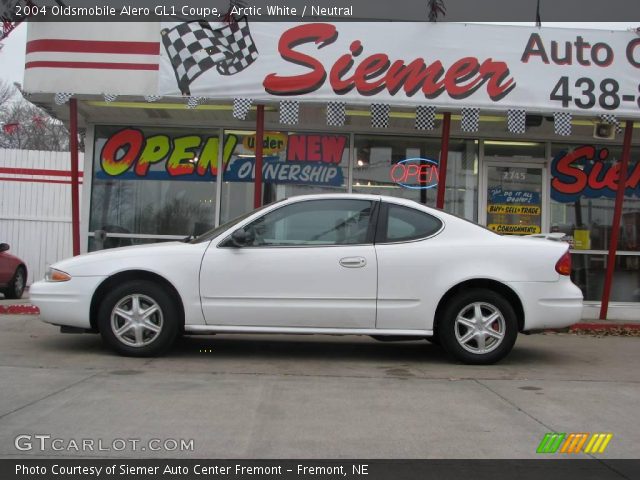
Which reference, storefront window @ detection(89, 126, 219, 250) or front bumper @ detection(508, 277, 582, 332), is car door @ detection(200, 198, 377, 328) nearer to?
front bumper @ detection(508, 277, 582, 332)

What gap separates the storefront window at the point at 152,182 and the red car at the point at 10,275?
122 inches

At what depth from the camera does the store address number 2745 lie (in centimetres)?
870

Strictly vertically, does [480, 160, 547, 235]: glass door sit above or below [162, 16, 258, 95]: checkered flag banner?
below

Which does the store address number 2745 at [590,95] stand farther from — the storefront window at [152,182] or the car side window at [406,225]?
the storefront window at [152,182]

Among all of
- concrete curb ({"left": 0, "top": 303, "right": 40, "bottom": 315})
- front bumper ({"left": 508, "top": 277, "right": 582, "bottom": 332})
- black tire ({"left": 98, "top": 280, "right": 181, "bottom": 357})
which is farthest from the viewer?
concrete curb ({"left": 0, "top": 303, "right": 40, "bottom": 315})

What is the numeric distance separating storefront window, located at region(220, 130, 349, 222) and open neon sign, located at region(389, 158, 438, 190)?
3.05 ft

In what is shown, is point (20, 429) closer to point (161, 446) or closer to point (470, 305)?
point (161, 446)

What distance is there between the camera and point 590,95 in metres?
8.71

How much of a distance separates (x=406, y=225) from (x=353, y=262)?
0.69 metres

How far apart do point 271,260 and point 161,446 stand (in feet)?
8.47

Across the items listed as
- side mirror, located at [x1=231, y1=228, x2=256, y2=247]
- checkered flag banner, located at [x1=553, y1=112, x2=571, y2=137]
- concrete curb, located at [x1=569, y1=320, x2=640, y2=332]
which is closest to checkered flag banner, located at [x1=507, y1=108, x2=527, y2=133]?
checkered flag banner, located at [x1=553, y1=112, x2=571, y2=137]

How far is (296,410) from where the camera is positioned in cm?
459
